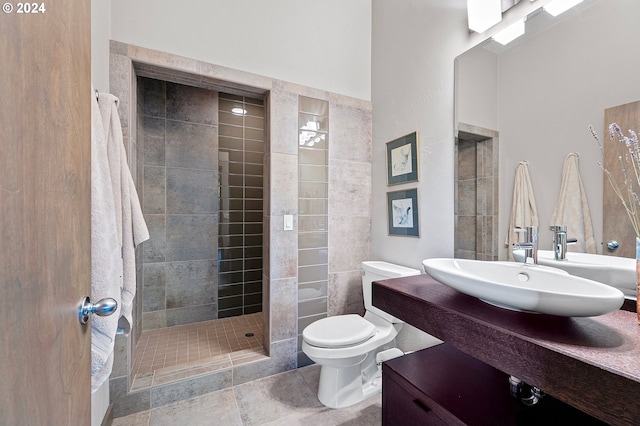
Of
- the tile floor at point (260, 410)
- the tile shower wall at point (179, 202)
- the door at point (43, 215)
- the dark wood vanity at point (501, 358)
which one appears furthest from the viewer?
the tile shower wall at point (179, 202)

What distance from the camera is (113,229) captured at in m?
Result: 1.01

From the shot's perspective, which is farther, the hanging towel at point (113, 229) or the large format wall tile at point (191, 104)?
the large format wall tile at point (191, 104)

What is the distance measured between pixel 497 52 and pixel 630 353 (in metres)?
1.33

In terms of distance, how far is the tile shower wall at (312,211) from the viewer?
1974mm

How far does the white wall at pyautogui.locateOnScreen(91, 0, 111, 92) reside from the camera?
49.2 inches

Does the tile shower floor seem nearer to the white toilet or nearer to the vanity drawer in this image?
the white toilet

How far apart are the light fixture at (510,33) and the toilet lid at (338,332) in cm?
166

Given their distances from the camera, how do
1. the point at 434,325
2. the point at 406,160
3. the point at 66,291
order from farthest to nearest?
1. the point at 406,160
2. the point at 434,325
3. the point at 66,291

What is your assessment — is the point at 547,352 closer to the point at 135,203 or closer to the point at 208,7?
the point at 135,203

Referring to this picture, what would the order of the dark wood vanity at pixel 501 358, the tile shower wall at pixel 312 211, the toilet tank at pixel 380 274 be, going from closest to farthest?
the dark wood vanity at pixel 501 358, the toilet tank at pixel 380 274, the tile shower wall at pixel 312 211

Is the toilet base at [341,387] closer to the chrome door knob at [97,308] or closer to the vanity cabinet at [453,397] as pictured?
the vanity cabinet at [453,397]

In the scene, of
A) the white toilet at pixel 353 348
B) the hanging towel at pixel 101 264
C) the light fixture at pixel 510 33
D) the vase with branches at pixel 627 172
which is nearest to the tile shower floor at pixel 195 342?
the white toilet at pixel 353 348

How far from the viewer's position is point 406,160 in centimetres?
188

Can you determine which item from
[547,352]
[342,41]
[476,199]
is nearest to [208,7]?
[342,41]
